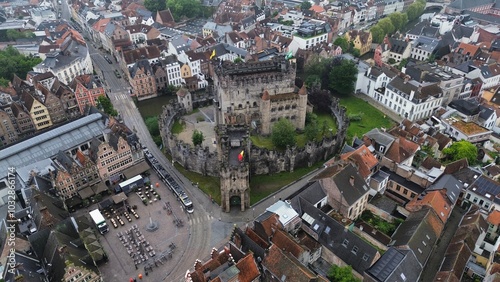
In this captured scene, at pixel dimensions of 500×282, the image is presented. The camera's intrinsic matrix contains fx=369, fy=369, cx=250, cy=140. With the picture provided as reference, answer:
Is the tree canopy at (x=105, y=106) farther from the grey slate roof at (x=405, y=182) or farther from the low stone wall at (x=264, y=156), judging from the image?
the grey slate roof at (x=405, y=182)

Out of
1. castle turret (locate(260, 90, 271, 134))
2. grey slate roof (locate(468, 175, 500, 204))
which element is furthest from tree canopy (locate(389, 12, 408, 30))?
grey slate roof (locate(468, 175, 500, 204))

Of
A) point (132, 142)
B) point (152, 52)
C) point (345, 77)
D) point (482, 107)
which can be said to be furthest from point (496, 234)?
point (152, 52)

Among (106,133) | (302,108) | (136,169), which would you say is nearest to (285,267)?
(136,169)

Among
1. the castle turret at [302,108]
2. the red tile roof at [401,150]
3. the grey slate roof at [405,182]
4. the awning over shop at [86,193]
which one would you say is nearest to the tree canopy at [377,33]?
the castle turret at [302,108]

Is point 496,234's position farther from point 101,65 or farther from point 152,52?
point 101,65

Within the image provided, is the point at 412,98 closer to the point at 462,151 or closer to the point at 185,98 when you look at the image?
the point at 462,151

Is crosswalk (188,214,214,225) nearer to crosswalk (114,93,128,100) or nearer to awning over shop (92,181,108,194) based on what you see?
awning over shop (92,181,108,194)
